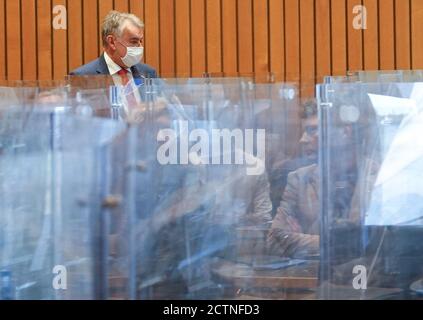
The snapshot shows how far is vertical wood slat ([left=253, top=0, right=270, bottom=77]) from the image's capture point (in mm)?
5902

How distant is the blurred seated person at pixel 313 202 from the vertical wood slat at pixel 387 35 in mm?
2722

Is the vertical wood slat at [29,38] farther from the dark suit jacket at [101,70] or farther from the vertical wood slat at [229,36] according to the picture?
the vertical wood slat at [229,36]

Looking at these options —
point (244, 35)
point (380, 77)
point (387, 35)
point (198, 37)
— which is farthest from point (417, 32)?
point (380, 77)

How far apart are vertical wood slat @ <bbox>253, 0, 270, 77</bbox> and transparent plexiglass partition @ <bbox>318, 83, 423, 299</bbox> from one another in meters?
2.59

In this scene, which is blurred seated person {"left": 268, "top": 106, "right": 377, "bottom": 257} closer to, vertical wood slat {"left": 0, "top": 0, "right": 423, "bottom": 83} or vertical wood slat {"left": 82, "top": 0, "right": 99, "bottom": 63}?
vertical wood slat {"left": 0, "top": 0, "right": 423, "bottom": 83}

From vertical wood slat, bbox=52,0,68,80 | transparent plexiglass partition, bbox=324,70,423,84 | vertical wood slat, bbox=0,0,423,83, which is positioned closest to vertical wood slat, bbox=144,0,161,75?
vertical wood slat, bbox=0,0,423,83

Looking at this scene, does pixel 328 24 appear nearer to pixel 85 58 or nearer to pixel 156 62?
pixel 156 62

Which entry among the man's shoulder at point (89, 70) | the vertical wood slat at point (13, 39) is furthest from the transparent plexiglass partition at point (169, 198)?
the vertical wood slat at point (13, 39)

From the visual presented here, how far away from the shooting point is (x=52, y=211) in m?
3.38

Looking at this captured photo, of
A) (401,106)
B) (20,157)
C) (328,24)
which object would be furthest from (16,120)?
(328,24)

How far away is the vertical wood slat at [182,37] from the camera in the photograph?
5.91m

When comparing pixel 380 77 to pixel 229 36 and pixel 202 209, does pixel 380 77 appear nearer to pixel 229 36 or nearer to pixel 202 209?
pixel 202 209

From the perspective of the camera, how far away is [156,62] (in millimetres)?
5945

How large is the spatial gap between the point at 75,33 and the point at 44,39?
232 mm
